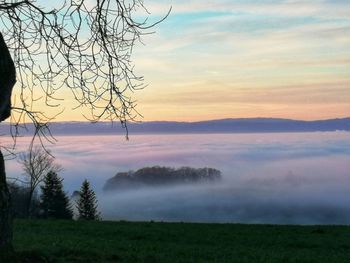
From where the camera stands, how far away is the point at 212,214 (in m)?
180

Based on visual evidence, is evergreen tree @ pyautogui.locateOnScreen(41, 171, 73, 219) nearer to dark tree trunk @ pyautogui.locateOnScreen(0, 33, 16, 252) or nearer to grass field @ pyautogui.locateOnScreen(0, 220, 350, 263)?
grass field @ pyautogui.locateOnScreen(0, 220, 350, 263)

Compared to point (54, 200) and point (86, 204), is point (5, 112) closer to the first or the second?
point (54, 200)

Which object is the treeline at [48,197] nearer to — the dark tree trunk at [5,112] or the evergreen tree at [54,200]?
the evergreen tree at [54,200]

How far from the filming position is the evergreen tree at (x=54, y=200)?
53.8m

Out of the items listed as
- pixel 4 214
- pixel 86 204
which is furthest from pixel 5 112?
pixel 86 204

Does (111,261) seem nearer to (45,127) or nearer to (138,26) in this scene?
(45,127)

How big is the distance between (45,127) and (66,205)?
49778 mm

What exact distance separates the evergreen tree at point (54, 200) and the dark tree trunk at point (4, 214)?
155ft

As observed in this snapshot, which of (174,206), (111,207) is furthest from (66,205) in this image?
(174,206)

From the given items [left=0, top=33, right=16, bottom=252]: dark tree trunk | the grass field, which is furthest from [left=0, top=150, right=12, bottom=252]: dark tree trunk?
the grass field

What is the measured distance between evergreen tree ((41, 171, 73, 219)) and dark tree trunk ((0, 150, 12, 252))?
47.3 metres

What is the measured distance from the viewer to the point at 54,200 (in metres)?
54.2

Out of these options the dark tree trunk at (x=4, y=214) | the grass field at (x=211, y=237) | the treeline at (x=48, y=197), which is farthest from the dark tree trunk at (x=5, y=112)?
the treeline at (x=48, y=197)

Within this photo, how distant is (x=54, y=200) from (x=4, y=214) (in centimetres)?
4862
